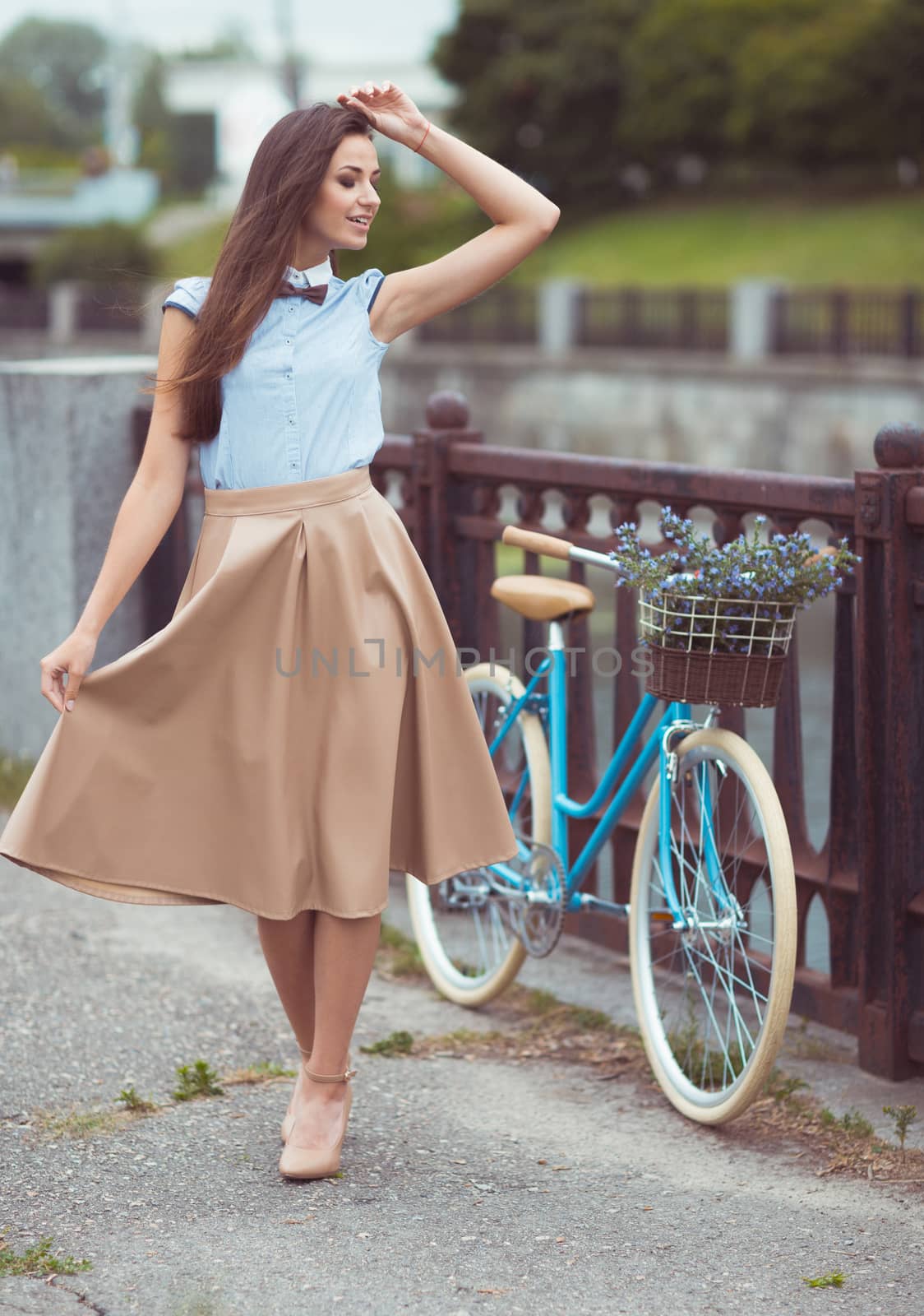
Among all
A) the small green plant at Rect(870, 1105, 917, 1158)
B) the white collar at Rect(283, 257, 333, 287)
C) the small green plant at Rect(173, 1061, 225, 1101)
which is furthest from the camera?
the small green plant at Rect(173, 1061, 225, 1101)

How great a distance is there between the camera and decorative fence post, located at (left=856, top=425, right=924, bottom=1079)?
400cm

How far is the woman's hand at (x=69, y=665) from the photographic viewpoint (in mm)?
3439

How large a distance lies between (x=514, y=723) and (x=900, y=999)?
1178 mm

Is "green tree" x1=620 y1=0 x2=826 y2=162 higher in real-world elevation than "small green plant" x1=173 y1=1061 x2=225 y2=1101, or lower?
higher

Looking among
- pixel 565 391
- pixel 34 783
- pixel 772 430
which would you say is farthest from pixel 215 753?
pixel 565 391

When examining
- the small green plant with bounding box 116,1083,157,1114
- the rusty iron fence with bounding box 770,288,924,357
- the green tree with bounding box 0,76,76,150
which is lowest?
the small green plant with bounding box 116,1083,157,1114

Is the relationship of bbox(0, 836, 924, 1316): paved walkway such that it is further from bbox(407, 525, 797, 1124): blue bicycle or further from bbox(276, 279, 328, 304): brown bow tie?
bbox(276, 279, 328, 304): brown bow tie

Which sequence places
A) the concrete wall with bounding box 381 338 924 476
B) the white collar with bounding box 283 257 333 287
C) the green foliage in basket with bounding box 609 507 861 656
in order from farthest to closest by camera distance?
1. the concrete wall with bounding box 381 338 924 476
2. the green foliage in basket with bounding box 609 507 861 656
3. the white collar with bounding box 283 257 333 287

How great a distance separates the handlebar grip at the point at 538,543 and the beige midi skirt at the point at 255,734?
0.70 m

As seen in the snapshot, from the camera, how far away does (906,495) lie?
157 inches

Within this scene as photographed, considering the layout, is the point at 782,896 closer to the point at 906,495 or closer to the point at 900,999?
the point at 900,999

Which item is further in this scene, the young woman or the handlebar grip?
the handlebar grip

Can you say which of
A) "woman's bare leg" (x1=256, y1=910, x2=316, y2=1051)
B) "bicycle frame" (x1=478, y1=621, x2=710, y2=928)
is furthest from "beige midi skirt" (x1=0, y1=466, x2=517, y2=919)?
Answer: "bicycle frame" (x1=478, y1=621, x2=710, y2=928)

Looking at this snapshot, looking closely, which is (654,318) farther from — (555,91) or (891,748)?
(891,748)
